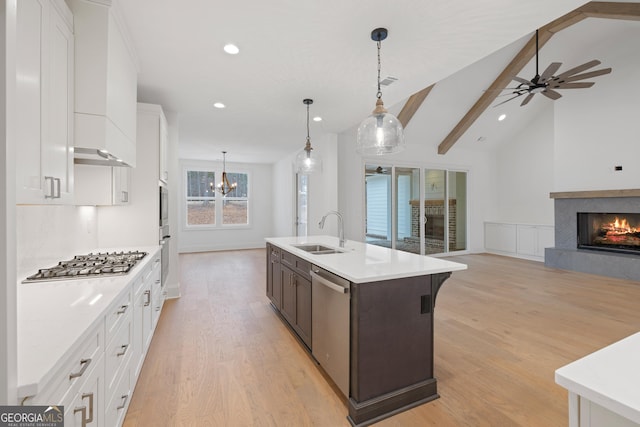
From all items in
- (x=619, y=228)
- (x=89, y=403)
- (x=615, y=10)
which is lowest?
(x=89, y=403)

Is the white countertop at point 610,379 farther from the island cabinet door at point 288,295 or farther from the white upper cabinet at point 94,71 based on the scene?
the white upper cabinet at point 94,71

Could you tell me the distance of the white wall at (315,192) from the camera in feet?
17.5

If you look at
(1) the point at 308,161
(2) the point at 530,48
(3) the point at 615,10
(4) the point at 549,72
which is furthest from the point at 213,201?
(3) the point at 615,10

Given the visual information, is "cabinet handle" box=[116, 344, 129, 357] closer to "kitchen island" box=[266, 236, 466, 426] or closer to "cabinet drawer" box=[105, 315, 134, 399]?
"cabinet drawer" box=[105, 315, 134, 399]

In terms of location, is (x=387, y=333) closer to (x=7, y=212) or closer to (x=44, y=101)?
(x=7, y=212)

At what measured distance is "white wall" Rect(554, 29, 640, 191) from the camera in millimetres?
5055

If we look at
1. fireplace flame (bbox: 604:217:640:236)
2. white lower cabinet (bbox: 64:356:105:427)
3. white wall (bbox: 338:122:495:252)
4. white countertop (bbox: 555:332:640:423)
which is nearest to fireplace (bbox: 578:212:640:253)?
fireplace flame (bbox: 604:217:640:236)

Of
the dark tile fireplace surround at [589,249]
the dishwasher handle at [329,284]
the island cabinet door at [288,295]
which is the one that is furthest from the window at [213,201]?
the dark tile fireplace surround at [589,249]

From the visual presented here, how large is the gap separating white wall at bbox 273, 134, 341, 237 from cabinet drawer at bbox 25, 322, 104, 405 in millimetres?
2866

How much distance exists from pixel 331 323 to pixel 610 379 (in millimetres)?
1585

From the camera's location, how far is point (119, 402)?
1633 mm

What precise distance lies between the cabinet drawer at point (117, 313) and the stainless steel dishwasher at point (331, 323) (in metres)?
1.26

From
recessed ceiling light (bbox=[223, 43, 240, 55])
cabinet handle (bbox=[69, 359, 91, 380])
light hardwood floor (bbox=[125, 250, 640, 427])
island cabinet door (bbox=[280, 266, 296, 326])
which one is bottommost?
light hardwood floor (bbox=[125, 250, 640, 427])

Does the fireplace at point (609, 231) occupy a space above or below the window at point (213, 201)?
below
